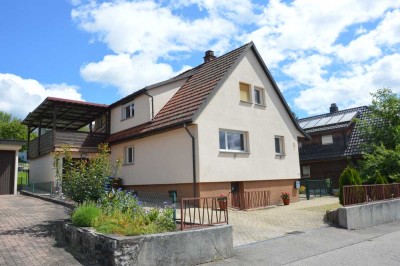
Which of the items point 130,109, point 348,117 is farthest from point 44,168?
point 348,117

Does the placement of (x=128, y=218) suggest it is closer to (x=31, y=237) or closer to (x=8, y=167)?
(x=31, y=237)

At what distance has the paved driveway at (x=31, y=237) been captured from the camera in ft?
25.6

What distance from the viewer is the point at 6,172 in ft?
68.3

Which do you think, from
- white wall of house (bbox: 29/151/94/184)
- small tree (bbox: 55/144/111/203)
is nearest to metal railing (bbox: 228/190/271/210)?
small tree (bbox: 55/144/111/203)

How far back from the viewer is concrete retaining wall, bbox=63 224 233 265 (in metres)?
7.08

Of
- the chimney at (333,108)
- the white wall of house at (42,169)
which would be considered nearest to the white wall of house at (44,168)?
the white wall of house at (42,169)

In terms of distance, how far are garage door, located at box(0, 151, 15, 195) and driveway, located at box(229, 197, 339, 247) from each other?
1327 centimetres

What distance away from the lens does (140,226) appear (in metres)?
8.13

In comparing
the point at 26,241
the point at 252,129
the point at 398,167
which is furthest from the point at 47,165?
the point at 398,167

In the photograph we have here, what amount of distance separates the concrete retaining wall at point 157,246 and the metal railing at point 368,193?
6114 millimetres

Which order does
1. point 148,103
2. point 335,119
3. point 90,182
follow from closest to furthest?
1. point 90,182
2. point 148,103
3. point 335,119

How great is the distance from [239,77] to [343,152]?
1413 centimetres

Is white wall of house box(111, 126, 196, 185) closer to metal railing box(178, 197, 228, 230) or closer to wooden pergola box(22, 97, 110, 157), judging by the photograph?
wooden pergola box(22, 97, 110, 157)

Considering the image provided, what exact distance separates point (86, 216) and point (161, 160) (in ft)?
28.9
